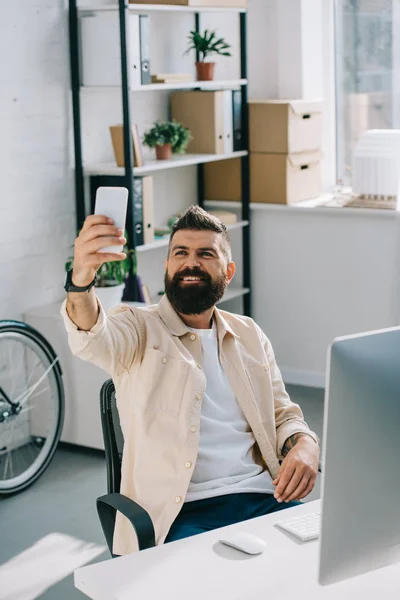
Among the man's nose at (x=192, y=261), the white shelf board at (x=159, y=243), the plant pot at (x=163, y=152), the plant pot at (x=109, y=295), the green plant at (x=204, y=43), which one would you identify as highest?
the green plant at (x=204, y=43)

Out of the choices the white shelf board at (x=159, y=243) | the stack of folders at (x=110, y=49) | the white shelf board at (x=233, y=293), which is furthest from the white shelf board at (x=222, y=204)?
the stack of folders at (x=110, y=49)

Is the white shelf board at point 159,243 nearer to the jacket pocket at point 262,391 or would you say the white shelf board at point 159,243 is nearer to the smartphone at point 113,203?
the jacket pocket at point 262,391

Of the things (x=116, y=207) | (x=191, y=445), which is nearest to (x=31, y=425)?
(x=191, y=445)

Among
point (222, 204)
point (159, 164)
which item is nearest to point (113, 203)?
point (159, 164)

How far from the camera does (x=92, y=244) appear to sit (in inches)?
71.4

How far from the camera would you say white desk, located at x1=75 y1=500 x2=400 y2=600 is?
61.3 inches

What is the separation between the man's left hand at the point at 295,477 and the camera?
2035 mm

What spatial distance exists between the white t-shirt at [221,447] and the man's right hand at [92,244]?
0.45m

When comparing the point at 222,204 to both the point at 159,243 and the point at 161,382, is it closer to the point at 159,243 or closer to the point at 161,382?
the point at 159,243

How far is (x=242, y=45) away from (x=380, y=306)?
148 centimetres

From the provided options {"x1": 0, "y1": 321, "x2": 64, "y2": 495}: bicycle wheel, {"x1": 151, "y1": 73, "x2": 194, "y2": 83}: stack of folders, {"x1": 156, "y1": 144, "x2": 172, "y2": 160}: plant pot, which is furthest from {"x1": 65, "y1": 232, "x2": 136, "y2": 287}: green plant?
{"x1": 151, "y1": 73, "x2": 194, "y2": 83}: stack of folders

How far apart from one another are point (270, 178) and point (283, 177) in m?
0.08

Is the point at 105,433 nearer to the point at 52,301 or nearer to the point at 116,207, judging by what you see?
the point at 116,207

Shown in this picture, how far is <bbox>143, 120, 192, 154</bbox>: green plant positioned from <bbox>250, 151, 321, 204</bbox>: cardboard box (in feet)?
1.74
